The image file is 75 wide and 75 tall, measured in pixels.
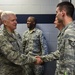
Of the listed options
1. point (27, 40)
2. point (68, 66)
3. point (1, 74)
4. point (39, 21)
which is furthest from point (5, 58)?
point (39, 21)

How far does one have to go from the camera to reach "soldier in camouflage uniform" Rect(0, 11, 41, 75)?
3.15 meters

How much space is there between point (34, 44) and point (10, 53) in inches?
88.6

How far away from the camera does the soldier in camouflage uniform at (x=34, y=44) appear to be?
17.6ft

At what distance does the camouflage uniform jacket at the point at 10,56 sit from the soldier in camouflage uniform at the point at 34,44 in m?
2.05

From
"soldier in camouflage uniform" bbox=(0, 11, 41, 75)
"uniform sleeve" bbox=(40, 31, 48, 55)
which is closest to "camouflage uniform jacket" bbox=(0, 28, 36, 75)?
"soldier in camouflage uniform" bbox=(0, 11, 41, 75)

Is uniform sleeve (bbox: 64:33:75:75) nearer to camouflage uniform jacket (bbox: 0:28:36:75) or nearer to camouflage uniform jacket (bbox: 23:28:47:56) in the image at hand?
camouflage uniform jacket (bbox: 0:28:36:75)

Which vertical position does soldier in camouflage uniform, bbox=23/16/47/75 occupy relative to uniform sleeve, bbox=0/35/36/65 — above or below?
below

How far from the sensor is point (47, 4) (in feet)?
18.6

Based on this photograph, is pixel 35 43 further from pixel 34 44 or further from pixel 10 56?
pixel 10 56

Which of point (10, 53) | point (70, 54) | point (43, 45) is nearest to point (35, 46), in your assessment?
point (43, 45)

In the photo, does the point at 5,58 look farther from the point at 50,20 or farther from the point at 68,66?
the point at 50,20

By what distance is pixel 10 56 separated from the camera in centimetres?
316

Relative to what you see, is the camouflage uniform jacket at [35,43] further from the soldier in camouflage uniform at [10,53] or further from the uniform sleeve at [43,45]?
the soldier in camouflage uniform at [10,53]

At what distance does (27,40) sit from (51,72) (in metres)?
1.11
